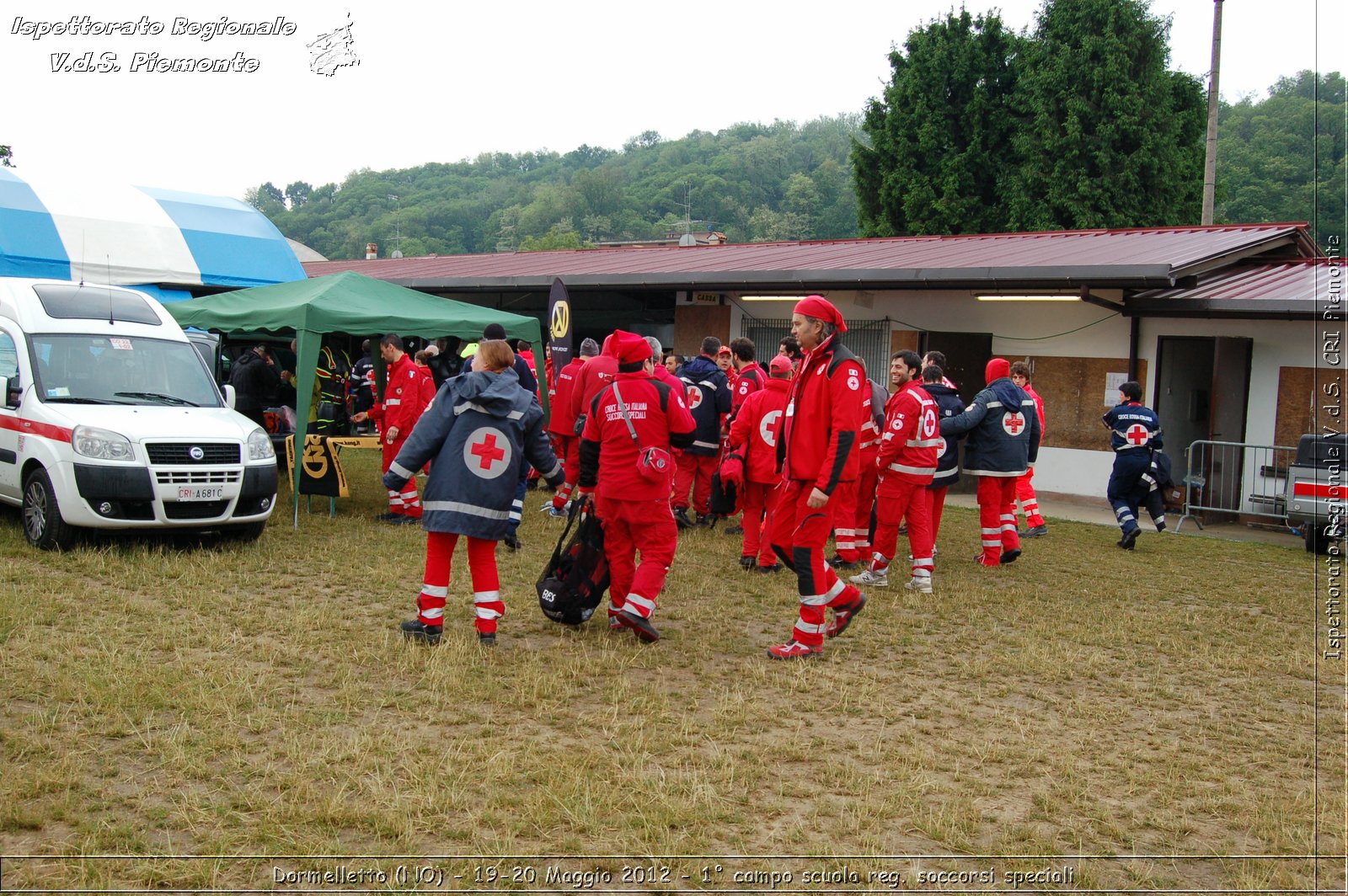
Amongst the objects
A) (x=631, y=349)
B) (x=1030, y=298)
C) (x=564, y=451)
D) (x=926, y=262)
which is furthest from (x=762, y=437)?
(x=926, y=262)

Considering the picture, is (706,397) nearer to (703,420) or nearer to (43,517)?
(703,420)

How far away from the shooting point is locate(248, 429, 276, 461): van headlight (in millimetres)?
9531

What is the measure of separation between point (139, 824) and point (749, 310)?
16.2 metres

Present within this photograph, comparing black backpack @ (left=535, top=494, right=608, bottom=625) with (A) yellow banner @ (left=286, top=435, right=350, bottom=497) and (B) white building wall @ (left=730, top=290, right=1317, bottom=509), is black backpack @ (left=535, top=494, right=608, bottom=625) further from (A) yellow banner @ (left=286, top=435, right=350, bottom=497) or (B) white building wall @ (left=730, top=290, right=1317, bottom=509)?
(B) white building wall @ (left=730, top=290, right=1317, bottom=509)

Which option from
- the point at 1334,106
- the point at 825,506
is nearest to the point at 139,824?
the point at 825,506

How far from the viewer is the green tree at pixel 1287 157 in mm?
4797

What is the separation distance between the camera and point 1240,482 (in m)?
14.2

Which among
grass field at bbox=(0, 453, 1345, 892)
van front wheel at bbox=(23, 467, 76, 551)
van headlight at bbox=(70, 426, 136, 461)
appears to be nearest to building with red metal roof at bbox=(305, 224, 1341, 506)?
grass field at bbox=(0, 453, 1345, 892)

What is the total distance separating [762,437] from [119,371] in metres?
5.70

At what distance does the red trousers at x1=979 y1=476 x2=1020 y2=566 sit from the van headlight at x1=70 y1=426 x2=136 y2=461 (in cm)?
728

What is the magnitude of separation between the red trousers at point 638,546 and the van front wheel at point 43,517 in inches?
186

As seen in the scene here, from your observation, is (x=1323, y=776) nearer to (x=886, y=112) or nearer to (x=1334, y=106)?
(x=1334, y=106)

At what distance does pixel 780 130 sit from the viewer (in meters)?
73.3

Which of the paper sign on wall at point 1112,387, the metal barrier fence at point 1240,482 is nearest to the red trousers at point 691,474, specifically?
the metal barrier fence at point 1240,482
